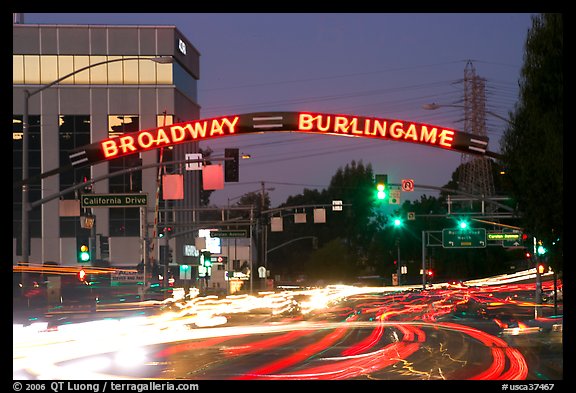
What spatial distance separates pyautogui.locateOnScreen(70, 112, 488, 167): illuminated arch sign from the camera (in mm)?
23891

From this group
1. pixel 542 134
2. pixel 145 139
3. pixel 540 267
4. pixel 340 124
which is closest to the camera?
pixel 542 134

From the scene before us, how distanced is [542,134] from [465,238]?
57.7m

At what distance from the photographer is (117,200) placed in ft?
138

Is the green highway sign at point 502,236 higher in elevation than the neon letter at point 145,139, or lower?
lower

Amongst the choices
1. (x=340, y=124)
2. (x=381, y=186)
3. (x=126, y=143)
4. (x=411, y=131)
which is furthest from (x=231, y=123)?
(x=381, y=186)

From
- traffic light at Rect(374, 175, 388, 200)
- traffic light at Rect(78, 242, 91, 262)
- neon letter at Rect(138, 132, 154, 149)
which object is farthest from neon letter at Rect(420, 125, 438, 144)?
traffic light at Rect(78, 242, 91, 262)

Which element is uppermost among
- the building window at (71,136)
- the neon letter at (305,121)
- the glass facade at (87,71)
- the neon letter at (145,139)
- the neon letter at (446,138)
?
the glass facade at (87,71)

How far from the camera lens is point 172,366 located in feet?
73.3

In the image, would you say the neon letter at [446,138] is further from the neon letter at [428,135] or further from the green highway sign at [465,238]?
the green highway sign at [465,238]

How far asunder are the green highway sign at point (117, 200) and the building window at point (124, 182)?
32.6 meters

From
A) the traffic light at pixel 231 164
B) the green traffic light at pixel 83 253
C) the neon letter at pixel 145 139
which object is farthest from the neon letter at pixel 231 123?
the green traffic light at pixel 83 253

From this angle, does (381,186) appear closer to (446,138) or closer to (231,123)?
(446,138)

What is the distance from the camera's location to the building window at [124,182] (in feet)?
251

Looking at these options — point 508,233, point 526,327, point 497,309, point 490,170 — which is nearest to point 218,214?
point 490,170
